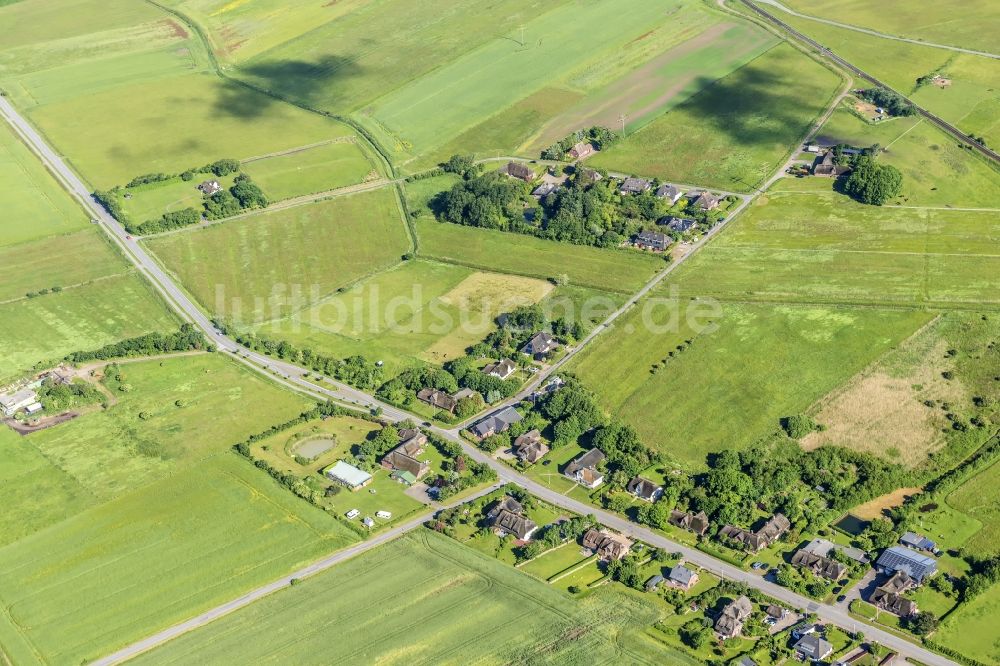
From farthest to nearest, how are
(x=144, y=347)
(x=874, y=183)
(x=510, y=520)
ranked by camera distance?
(x=874, y=183) → (x=144, y=347) → (x=510, y=520)

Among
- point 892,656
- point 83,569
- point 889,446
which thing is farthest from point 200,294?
point 892,656

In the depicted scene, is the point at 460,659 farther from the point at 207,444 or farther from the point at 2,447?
the point at 2,447

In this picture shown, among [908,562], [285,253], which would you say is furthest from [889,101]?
[908,562]

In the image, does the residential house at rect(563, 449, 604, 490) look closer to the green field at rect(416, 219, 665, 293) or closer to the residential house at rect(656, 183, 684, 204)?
the green field at rect(416, 219, 665, 293)

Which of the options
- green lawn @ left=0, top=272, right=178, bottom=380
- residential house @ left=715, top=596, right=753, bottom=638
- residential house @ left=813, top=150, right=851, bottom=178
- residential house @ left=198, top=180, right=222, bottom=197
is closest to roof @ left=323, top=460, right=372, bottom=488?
residential house @ left=715, top=596, right=753, bottom=638

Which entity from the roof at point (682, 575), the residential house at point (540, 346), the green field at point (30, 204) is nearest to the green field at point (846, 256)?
the residential house at point (540, 346)

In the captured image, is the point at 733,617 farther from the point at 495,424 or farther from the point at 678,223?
the point at 678,223
